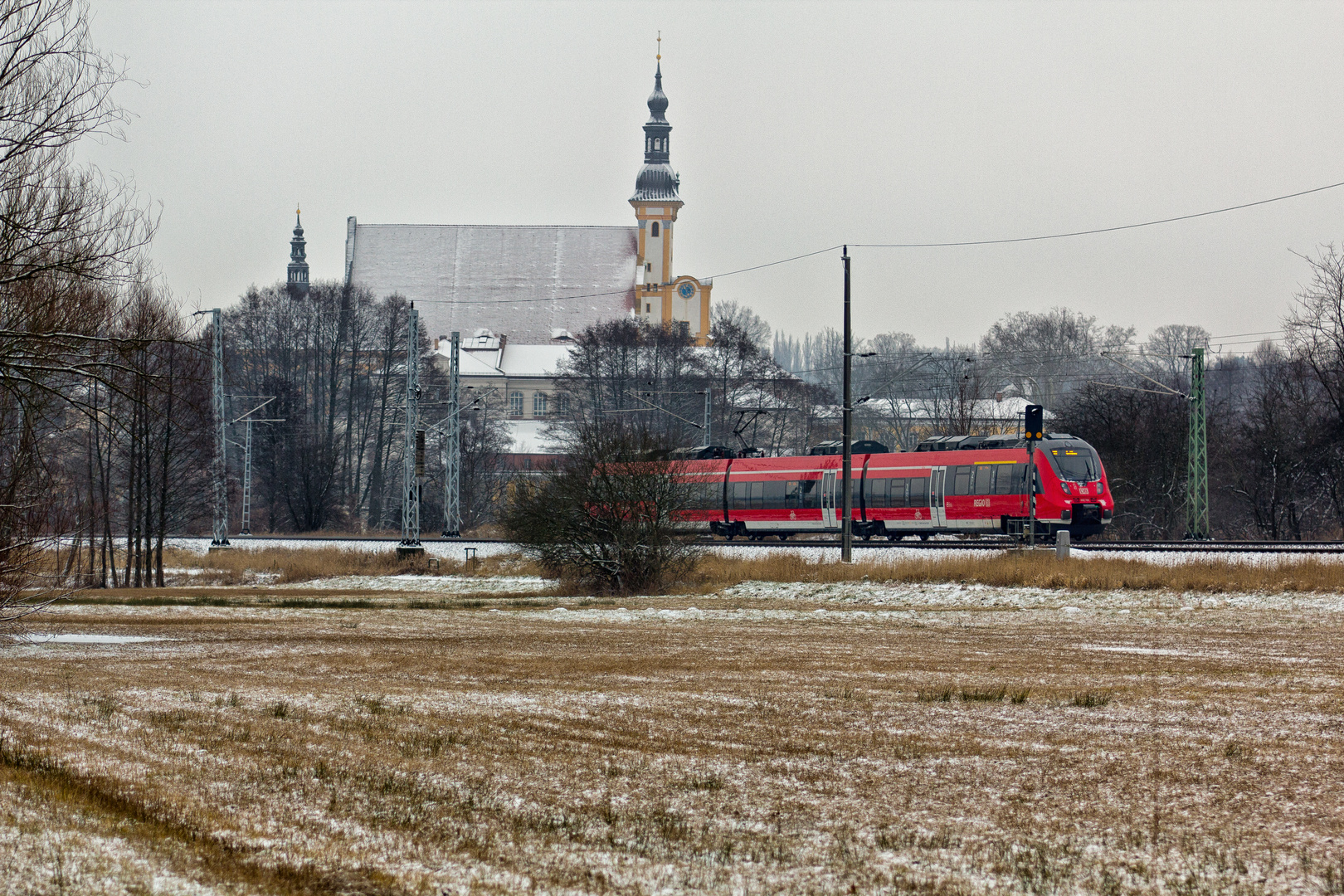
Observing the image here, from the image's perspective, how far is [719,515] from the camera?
4653cm

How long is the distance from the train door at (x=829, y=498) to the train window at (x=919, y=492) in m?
2.96

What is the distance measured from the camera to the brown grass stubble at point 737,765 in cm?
617

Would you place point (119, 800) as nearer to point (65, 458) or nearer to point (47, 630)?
point (47, 630)

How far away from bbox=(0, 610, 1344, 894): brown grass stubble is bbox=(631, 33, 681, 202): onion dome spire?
99179mm

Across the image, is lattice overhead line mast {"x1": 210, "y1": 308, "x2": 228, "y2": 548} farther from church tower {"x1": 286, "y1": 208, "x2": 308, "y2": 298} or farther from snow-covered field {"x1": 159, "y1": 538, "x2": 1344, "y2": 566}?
church tower {"x1": 286, "y1": 208, "x2": 308, "y2": 298}

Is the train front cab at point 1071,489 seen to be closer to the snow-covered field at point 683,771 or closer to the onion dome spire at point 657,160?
the snow-covered field at point 683,771

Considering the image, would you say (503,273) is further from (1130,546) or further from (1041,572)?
(1041,572)

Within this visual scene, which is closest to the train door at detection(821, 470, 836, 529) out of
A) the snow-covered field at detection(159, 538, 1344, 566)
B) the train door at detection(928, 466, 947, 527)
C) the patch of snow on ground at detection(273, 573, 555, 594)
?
the train door at detection(928, 466, 947, 527)

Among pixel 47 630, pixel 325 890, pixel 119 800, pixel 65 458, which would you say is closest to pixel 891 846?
pixel 325 890

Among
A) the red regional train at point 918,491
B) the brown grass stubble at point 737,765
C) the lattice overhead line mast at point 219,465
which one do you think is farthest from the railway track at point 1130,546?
the brown grass stubble at point 737,765

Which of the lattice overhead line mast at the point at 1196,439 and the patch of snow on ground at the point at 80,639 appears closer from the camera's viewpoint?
the patch of snow on ground at the point at 80,639

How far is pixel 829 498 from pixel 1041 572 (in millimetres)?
15641

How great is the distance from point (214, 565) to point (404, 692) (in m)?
34.1

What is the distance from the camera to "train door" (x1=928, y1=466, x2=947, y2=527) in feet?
131
